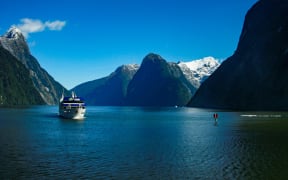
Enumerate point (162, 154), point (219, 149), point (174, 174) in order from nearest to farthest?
point (174, 174) < point (162, 154) < point (219, 149)

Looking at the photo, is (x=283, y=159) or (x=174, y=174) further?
(x=283, y=159)

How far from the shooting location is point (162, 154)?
43125 millimetres

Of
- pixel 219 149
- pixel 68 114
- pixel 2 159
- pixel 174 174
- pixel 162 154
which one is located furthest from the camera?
pixel 68 114

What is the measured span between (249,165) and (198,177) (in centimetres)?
828

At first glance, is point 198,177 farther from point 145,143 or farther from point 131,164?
point 145,143

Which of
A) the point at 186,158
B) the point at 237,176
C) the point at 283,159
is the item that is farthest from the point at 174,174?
the point at 283,159

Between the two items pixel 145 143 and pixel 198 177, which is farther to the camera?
pixel 145 143

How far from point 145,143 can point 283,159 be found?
22149 mm

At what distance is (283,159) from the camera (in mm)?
39188

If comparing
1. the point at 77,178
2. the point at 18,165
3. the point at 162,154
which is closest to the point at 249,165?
the point at 162,154

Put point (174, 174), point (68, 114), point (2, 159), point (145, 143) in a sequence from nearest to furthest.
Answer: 1. point (174, 174)
2. point (2, 159)
3. point (145, 143)
4. point (68, 114)

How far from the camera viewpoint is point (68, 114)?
446ft

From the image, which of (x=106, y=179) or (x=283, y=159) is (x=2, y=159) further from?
(x=283, y=159)

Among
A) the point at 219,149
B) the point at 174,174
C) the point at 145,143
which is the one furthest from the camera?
the point at 145,143
